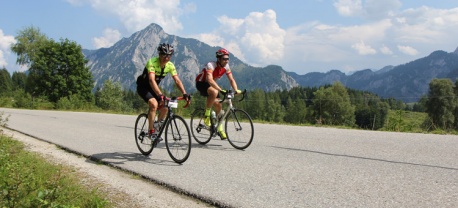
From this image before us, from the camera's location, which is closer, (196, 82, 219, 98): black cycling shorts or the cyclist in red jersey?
the cyclist in red jersey

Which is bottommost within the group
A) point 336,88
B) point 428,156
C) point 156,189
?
point 156,189

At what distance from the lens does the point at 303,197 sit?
3.95 meters

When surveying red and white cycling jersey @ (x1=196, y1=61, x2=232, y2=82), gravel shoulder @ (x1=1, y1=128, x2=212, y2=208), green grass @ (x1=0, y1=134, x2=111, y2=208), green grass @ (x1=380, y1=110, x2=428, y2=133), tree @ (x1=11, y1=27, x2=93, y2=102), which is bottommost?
gravel shoulder @ (x1=1, y1=128, x2=212, y2=208)

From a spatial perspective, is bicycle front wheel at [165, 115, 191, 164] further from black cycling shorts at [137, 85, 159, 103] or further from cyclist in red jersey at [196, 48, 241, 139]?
cyclist in red jersey at [196, 48, 241, 139]

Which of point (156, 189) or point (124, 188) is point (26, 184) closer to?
point (124, 188)

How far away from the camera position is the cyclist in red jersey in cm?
736

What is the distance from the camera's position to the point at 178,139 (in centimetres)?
616

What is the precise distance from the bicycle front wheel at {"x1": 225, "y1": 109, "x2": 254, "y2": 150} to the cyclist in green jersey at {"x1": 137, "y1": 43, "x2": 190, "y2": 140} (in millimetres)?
1542

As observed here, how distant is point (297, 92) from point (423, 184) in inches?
5604

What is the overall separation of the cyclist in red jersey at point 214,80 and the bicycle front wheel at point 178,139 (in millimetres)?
1461

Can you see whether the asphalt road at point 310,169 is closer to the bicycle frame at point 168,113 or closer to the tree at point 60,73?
the bicycle frame at point 168,113

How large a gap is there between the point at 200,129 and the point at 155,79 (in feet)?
6.72

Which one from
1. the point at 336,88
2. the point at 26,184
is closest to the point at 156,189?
the point at 26,184

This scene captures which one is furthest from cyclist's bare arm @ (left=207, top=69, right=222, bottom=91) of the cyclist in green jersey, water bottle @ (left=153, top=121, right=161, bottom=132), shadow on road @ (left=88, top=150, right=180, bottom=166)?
shadow on road @ (left=88, top=150, right=180, bottom=166)
